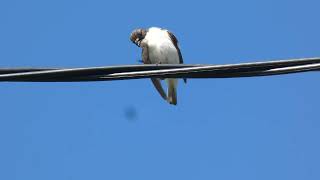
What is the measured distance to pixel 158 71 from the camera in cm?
526

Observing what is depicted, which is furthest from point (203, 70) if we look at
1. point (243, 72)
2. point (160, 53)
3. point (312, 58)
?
point (160, 53)

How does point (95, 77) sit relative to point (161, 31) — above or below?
below

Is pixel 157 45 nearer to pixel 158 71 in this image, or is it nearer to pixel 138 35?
pixel 138 35

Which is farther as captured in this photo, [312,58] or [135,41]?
[135,41]

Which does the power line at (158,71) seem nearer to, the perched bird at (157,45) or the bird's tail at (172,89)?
the perched bird at (157,45)

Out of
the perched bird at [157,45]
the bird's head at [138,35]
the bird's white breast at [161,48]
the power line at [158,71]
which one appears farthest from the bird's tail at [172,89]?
the power line at [158,71]

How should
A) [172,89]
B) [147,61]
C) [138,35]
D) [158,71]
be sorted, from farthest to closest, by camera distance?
[172,89] < [138,35] < [147,61] < [158,71]

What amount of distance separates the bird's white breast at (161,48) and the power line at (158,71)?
23.7 feet

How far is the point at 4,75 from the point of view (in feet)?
17.0

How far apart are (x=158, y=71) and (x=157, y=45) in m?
7.30

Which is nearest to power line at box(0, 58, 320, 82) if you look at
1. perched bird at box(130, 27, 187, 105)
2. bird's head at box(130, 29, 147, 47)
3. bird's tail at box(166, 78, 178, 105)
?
perched bird at box(130, 27, 187, 105)

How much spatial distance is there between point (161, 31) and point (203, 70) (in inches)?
300

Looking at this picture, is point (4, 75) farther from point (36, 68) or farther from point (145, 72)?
point (145, 72)

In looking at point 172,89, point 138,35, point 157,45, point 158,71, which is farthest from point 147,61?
point 158,71
